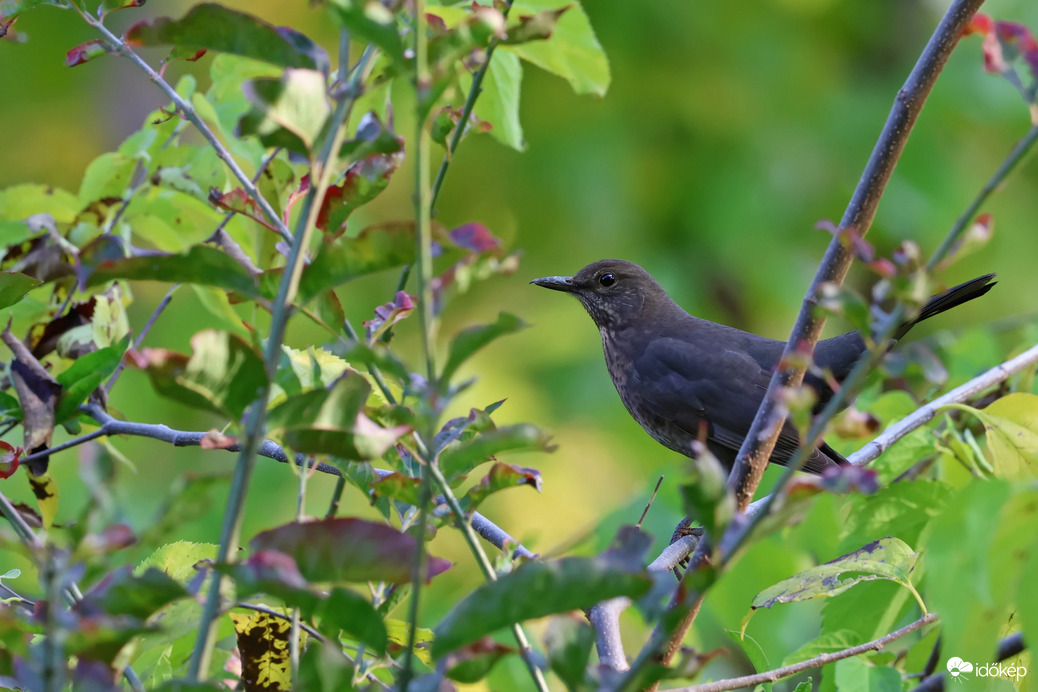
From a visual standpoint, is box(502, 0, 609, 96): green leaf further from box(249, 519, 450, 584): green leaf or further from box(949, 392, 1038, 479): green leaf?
box(249, 519, 450, 584): green leaf

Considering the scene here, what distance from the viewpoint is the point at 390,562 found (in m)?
0.92

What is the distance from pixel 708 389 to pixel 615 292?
773 millimetres

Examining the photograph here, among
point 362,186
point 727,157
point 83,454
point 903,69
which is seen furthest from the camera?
point 903,69

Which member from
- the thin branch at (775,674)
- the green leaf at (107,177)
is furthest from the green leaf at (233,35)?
the green leaf at (107,177)

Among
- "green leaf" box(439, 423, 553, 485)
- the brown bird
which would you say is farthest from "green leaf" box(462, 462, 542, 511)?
the brown bird

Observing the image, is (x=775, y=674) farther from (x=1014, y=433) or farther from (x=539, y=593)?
(x=1014, y=433)

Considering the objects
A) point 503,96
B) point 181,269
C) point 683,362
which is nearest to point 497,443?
point 181,269

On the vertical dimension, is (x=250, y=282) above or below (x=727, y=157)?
above

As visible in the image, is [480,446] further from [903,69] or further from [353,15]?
[903,69]

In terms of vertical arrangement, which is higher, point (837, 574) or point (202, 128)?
point (202, 128)

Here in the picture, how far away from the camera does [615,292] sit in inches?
166

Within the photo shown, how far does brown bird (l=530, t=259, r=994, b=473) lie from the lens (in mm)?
3449

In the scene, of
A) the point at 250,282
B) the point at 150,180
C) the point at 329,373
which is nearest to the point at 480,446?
the point at 250,282

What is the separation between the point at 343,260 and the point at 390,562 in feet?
0.95
